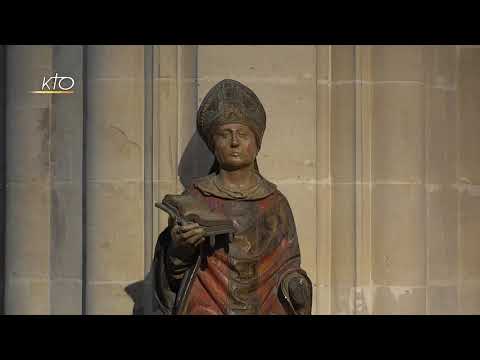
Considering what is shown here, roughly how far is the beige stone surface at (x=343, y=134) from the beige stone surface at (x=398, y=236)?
0.71 ft

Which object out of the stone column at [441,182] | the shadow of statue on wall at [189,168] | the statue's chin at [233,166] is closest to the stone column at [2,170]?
the shadow of statue on wall at [189,168]

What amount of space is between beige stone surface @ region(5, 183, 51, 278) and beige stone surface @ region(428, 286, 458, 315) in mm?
2370

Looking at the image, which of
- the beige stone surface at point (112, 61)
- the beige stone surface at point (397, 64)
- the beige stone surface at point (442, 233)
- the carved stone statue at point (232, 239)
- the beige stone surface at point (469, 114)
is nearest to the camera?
the carved stone statue at point (232, 239)

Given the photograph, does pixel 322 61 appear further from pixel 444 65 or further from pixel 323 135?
pixel 444 65

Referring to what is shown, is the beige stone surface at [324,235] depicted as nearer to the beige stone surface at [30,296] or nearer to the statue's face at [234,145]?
the statue's face at [234,145]

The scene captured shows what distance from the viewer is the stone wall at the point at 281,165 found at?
812 cm

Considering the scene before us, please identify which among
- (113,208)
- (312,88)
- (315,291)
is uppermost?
(312,88)

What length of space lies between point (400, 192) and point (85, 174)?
6.27 feet

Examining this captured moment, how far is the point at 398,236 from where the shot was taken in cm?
820

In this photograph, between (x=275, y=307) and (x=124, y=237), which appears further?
(x=124, y=237)

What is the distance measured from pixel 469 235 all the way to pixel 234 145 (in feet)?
6.77

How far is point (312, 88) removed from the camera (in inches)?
322

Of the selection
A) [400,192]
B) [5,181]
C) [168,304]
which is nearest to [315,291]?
[400,192]

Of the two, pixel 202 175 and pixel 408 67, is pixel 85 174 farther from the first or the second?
pixel 408 67
